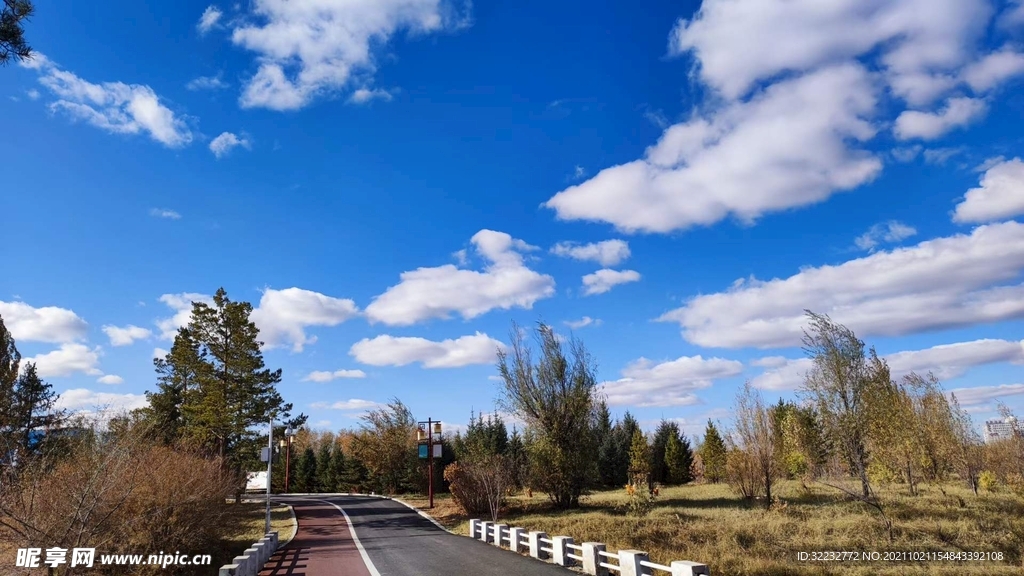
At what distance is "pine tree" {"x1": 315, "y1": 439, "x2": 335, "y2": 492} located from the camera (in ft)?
185

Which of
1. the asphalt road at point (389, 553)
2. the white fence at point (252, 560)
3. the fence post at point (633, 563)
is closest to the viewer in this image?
the fence post at point (633, 563)

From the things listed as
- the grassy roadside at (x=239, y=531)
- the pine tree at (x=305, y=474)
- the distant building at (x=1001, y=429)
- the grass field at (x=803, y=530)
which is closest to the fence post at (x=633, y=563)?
the grass field at (x=803, y=530)

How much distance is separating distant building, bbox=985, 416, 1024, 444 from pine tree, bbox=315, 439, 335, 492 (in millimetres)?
50019

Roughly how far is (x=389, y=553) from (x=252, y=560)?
497cm

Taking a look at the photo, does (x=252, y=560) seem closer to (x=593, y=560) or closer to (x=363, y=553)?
(x=363, y=553)

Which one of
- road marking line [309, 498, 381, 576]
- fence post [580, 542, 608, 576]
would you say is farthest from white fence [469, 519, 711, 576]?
road marking line [309, 498, 381, 576]

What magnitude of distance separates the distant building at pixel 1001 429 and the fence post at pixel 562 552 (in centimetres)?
2070

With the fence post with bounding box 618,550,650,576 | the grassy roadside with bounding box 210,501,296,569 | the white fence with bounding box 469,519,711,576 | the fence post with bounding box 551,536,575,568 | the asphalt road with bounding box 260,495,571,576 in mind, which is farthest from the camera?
the grassy roadside with bounding box 210,501,296,569

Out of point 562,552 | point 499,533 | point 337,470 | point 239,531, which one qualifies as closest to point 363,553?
point 499,533

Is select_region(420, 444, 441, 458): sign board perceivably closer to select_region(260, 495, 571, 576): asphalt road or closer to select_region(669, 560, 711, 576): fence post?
select_region(260, 495, 571, 576): asphalt road

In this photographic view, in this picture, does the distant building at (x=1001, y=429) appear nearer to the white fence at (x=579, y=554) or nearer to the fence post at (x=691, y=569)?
the white fence at (x=579, y=554)

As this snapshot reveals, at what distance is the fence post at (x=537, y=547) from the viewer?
1650cm

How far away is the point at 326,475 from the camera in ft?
186

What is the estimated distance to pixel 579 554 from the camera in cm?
1575
